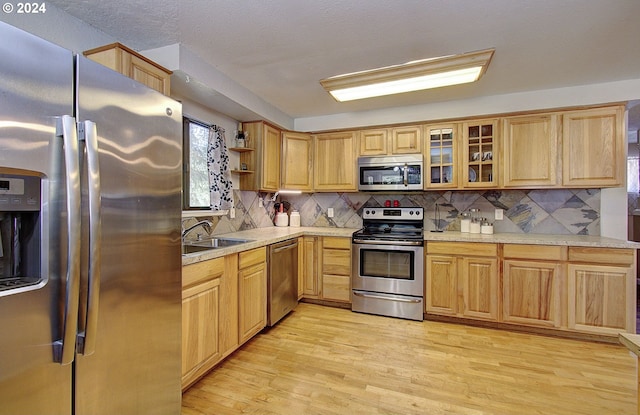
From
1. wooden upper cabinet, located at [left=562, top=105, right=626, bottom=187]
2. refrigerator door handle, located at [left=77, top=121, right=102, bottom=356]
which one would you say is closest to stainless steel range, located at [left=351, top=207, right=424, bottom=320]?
wooden upper cabinet, located at [left=562, top=105, right=626, bottom=187]

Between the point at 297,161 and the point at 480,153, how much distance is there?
6.93 feet

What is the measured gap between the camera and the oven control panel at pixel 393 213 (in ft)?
11.7

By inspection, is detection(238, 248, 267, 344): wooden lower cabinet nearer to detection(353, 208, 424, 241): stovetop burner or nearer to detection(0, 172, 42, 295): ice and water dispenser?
detection(353, 208, 424, 241): stovetop burner

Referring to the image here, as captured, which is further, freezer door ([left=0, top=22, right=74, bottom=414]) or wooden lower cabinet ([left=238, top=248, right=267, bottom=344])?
wooden lower cabinet ([left=238, top=248, right=267, bottom=344])

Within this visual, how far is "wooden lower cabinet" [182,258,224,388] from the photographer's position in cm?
178

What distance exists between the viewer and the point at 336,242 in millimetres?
3428

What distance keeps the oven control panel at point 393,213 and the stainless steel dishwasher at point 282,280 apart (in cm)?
104

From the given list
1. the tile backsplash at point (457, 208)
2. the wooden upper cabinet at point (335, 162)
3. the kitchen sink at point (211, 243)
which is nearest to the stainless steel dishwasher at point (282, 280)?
Result: the kitchen sink at point (211, 243)

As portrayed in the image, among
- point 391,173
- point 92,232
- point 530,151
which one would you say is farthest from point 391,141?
point 92,232

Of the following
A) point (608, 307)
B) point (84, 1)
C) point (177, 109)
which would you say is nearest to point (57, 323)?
point (177, 109)

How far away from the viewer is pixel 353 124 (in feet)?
11.9

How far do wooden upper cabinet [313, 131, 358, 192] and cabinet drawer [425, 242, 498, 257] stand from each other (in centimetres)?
114

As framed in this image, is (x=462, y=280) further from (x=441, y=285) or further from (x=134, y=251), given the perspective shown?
(x=134, y=251)

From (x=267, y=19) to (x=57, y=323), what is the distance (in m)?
1.87
